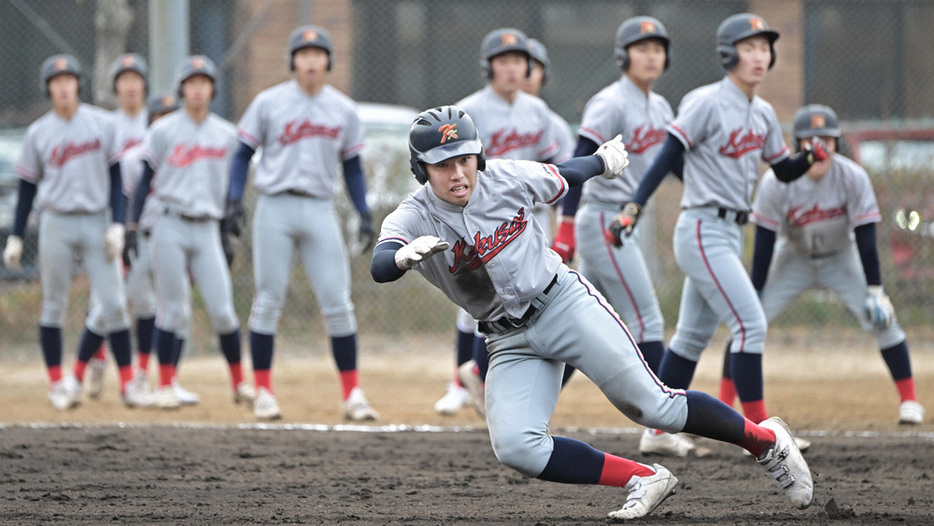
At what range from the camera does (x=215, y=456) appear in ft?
17.9

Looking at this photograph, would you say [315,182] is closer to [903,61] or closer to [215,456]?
[215,456]

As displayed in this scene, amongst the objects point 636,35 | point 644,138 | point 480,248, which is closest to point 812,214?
point 644,138

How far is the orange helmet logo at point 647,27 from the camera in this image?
592cm

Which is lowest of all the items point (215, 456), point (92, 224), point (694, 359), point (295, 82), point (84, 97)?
point (215, 456)

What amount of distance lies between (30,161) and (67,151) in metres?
0.26

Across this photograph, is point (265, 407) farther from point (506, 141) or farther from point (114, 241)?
point (506, 141)

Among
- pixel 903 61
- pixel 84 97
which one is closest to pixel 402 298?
pixel 84 97

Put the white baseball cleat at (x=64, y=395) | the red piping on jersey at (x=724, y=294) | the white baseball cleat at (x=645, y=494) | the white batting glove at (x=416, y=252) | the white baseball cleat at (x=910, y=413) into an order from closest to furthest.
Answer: the white batting glove at (x=416, y=252) → the white baseball cleat at (x=645, y=494) → the red piping on jersey at (x=724, y=294) → the white baseball cleat at (x=910, y=413) → the white baseball cleat at (x=64, y=395)

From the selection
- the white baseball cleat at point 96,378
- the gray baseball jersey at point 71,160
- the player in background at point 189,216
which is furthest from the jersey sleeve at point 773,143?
the white baseball cleat at point 96,378

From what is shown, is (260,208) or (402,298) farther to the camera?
(402,298)

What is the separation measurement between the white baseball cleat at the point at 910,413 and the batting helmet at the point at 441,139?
378 centimetres

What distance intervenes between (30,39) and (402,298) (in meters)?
6.49

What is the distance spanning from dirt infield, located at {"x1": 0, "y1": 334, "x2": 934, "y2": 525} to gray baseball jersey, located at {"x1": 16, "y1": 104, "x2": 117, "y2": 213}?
1396 millimetres

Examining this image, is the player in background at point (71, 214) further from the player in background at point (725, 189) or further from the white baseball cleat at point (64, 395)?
the player in background at point (725, 189)
